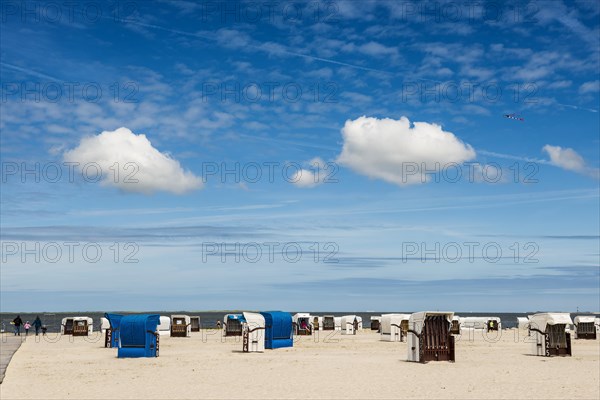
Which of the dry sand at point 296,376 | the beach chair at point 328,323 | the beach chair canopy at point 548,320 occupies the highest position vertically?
the beach chair canopy at point 548,320

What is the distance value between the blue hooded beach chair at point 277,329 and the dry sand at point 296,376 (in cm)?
350

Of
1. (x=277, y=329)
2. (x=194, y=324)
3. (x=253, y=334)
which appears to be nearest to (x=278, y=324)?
(x=277, y=329)

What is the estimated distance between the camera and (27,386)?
882 inches

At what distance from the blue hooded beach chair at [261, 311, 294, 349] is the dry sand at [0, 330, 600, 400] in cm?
350

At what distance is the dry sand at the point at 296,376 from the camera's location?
20875mm

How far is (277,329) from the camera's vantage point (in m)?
41.7

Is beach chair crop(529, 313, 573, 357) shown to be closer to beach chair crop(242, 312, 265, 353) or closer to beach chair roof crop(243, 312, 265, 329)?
beach chair crop(242, 312, 265, 353)

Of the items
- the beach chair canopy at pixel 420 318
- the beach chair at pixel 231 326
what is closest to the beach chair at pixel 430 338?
the beach chair canopy at pixel 420 318

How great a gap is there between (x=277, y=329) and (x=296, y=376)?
53.5 ft

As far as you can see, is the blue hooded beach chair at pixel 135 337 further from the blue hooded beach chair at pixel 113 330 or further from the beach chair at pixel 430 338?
the beach chair at pixel 430 338

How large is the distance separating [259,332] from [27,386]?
17735 millimetres

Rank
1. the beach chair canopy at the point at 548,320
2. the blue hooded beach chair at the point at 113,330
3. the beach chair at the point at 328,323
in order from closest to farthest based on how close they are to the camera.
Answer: the beach chair canopy at the point at 548,320 < the blue hooded beach chair at the point at 113,330 < the beach chair at the point at 328,323

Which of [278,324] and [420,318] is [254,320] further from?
[420,318]

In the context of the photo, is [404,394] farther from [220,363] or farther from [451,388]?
[220,363]
